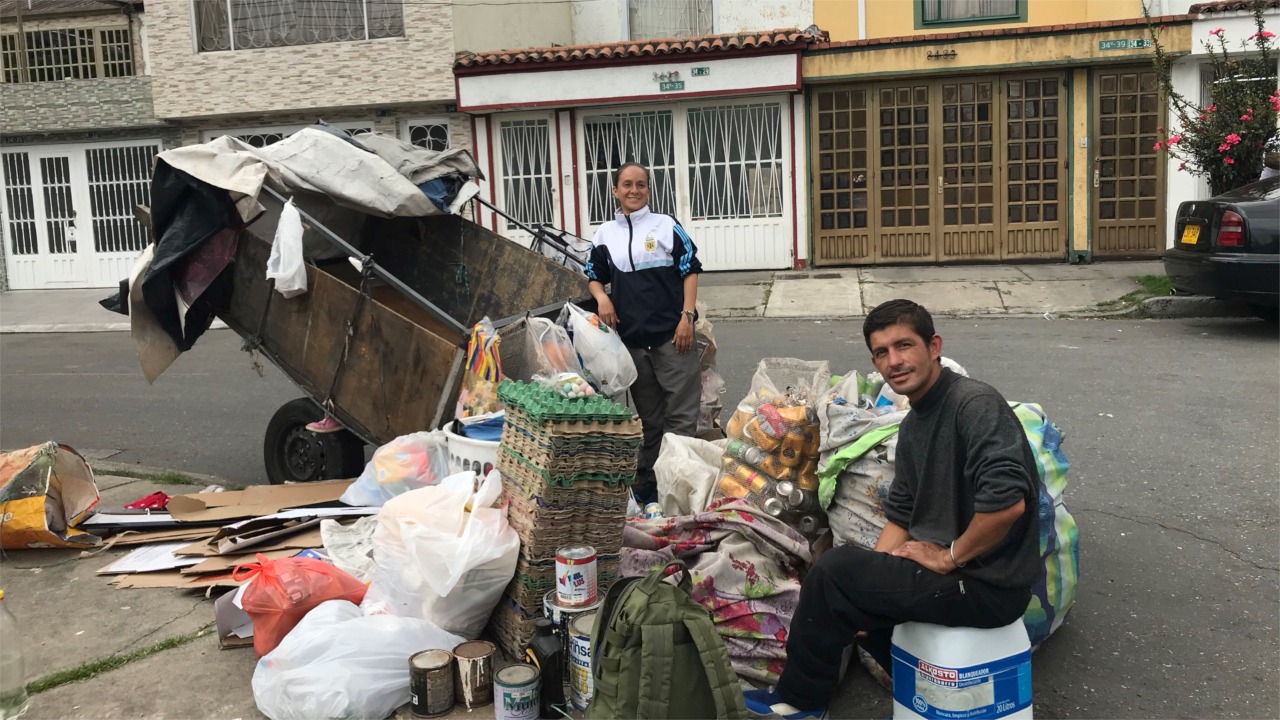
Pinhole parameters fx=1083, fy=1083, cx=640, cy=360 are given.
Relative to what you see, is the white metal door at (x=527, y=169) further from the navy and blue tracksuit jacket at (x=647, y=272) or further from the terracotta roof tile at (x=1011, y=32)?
the navy and blue tracksuit jacket at (x=647, y=272)

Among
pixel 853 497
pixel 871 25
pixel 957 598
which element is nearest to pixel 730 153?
pixel 871 25

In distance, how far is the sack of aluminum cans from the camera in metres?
4.53

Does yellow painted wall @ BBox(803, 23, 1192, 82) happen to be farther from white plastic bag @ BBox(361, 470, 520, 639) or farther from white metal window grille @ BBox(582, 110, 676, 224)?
white plastic bag @ BBox(361, 470, 520, 639)

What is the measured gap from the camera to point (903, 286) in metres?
13.9

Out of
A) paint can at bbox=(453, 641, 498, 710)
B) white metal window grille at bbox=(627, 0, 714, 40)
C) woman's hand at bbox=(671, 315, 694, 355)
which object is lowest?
paint can at bbox=(453, 641, 498, 710)

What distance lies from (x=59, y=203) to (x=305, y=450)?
14940 mm

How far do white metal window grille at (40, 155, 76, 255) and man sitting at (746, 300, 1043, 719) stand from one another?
60.5ft

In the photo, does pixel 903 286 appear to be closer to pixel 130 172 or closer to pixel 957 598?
pixel 957 598

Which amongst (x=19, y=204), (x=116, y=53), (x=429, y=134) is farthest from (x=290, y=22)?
(x=19, y=204)

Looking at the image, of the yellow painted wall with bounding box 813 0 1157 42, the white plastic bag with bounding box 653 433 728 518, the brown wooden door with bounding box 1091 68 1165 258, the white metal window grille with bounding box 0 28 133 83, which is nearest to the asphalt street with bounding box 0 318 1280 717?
the white plastic bag with bounding box 653 433 728 518

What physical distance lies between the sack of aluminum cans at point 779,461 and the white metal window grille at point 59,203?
682 inches

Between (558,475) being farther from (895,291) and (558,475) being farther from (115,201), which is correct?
(115,201)

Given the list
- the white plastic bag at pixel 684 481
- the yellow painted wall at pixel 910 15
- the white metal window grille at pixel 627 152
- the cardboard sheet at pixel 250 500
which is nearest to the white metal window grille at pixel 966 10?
the yellow painted wall at pixel 910 15

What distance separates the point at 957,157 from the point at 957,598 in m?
12.9
